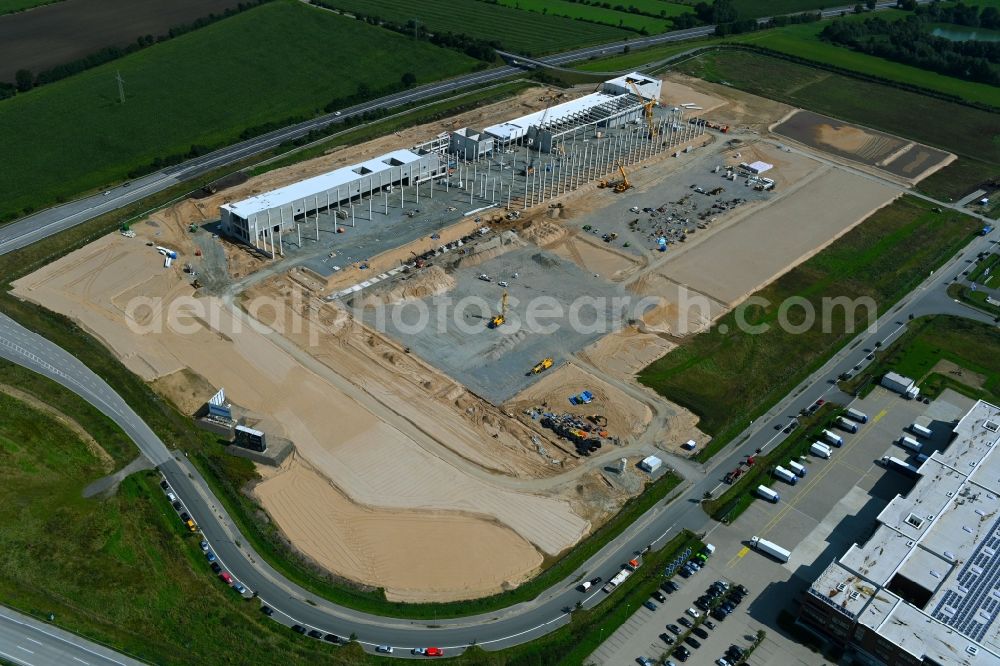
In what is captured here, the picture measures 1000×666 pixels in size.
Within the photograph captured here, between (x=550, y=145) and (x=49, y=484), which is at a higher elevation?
(x=550, y=145)

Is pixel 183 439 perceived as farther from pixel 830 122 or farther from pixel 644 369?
pixel 830 122

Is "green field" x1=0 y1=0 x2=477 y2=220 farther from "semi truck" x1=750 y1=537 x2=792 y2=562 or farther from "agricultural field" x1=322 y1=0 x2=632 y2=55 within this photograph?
"semi truck" x1=750 y1=537 x2=792 y2=562

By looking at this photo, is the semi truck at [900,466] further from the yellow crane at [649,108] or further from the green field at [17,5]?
the green field at [17,5]

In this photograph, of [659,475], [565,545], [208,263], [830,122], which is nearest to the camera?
[565,545]

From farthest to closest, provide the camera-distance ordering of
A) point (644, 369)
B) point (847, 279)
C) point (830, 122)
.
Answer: point (830, 122) < point (847, 279) < point (644, 369)

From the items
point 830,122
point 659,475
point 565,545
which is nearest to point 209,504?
point 565,545

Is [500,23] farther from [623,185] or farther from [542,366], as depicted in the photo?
Result: [542,366]

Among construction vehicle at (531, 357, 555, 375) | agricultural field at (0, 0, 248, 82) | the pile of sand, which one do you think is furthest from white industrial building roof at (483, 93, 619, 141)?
agricultural field at (0, 0, 248, 82)
